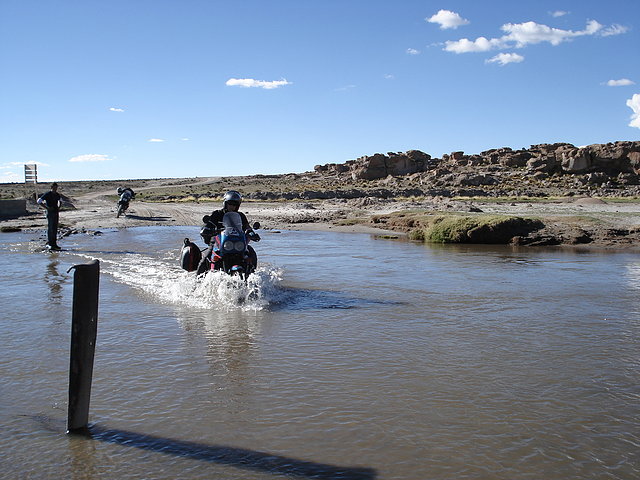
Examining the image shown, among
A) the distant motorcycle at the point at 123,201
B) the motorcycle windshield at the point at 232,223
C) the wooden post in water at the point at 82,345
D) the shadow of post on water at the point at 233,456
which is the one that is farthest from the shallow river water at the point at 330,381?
the distant motorcycle at the point at 123,201

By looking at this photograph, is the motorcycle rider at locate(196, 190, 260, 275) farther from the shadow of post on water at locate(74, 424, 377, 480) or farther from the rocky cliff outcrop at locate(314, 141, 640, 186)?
the rocky cliff outcrop at locate(314, 141, 640, 186)

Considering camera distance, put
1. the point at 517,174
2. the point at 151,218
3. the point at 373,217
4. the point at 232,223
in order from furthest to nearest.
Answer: the point at 517,174 → the point at 151,218 → the point at 373,217 → the point at 232,223

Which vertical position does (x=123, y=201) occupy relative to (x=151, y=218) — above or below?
above

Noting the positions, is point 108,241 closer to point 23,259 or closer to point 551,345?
point 23,259

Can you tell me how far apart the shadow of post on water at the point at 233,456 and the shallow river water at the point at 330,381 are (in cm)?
1

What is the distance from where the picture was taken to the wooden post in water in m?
4.52

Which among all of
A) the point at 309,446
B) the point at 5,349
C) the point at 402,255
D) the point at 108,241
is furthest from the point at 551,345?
the point at 108,241

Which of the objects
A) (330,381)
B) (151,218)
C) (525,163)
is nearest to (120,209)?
(151,218)

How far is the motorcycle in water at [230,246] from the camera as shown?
32.2 feet

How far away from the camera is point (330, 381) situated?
5848mm

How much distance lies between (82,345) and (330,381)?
2.42 meters

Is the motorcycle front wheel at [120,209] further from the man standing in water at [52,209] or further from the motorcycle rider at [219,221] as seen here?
the motorcycle rider at [219,221]

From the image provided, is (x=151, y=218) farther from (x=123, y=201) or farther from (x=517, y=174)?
(x=517, y=174)

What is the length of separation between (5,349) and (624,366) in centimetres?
698
